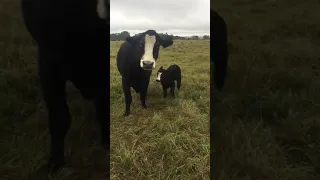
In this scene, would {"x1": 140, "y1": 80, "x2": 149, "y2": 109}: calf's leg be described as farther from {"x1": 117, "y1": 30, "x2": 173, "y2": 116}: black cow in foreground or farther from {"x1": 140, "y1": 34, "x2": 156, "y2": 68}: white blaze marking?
{"x1": 140, "y1": 34, "x2": 156, "y2": 68}: white blaze marking

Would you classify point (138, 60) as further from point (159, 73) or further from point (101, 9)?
point (101, 9)

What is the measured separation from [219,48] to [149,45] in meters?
0.44

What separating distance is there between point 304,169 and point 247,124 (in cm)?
39

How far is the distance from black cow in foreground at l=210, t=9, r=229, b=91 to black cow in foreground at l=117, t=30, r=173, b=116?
0.27 metres

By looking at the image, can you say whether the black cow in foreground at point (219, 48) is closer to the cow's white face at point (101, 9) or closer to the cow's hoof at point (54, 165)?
the cow's white face at point (101, 9)

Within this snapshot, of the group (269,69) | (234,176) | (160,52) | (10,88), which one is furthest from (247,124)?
(10,88)

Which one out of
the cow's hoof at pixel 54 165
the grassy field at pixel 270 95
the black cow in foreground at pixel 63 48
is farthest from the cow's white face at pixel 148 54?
the cow's hoof at pixel 54 165

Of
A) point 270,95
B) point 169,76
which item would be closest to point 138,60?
point 169,76

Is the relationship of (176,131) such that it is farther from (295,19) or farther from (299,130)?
(295,19)

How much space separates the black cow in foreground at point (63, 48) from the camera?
1481 millimetres

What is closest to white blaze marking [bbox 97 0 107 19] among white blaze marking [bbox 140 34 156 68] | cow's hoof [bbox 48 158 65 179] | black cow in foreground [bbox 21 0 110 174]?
black cow in foreground [bbox 21 0 110 174]

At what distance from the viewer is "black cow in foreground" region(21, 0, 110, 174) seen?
4.86ft

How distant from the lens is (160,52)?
1.80 metres

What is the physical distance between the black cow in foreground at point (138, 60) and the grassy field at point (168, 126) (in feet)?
0.12
